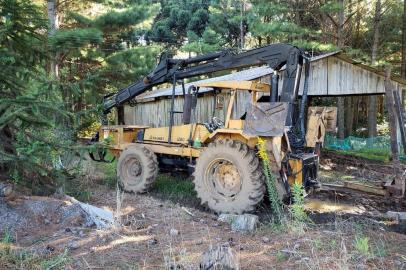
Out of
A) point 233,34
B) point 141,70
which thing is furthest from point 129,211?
point 233,34

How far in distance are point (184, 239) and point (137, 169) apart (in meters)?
4.02

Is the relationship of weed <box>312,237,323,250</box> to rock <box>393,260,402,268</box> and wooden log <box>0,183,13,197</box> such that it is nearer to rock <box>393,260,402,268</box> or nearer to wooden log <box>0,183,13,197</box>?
rock <box>393,260,402,268</box>

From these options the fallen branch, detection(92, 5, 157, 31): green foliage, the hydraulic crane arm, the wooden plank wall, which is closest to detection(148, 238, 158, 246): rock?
the fallen branch

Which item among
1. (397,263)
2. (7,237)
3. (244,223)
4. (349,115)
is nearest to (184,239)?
(244,223)

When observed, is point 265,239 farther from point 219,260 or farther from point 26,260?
point 26,260

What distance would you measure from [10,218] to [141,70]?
1180 centimetres

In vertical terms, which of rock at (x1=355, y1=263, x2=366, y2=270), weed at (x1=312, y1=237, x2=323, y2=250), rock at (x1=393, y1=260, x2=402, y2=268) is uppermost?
weed at (x1=312, y1=237, x2=323, y2=250)

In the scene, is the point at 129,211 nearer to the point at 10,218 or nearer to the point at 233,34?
the point at 10,218

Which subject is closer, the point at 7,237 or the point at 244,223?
the point at 7,237

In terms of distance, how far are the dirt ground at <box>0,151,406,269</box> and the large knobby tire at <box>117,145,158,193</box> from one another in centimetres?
138

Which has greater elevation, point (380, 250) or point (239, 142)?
point (239, 142)

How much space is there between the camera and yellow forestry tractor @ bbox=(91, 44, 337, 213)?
7547 millimetres

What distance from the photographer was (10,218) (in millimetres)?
6125

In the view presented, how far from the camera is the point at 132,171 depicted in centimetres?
979
